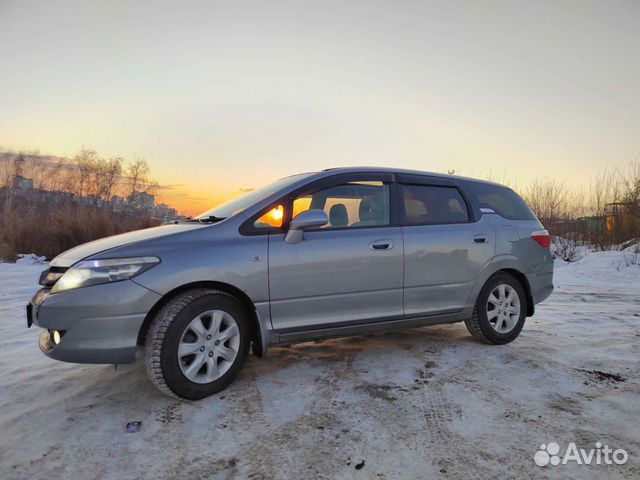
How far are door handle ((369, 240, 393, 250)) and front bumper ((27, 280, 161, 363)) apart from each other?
182 cm

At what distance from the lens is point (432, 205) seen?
13.1ft

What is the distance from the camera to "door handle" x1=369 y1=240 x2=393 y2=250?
137 inches

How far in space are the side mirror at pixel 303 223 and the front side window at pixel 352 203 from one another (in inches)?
9.8

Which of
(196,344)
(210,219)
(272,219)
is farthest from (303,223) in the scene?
(196,344)

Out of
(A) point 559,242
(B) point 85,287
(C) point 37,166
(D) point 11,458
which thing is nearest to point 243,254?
(B) point 85,287

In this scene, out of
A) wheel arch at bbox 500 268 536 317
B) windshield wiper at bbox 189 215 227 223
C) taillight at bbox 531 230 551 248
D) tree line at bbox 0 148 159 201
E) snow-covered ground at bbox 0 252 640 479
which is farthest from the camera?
tree line at bbox 0 148 159 201

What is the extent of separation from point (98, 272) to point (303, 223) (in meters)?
1.45

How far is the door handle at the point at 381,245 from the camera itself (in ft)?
11.4

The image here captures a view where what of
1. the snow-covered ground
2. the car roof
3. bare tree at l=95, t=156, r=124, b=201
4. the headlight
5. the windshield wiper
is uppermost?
bare tree at l=95, t=156, r=124, b=201

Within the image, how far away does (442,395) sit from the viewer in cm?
292

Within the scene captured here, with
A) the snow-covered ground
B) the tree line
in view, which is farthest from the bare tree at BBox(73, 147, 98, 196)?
the snow-covered ground

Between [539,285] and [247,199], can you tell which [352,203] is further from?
[539,285]

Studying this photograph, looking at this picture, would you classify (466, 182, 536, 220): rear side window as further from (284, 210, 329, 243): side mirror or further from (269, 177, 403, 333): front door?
(284, 210, 329, 243): side mirror

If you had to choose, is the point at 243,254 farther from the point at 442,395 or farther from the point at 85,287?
the point at 442,395
